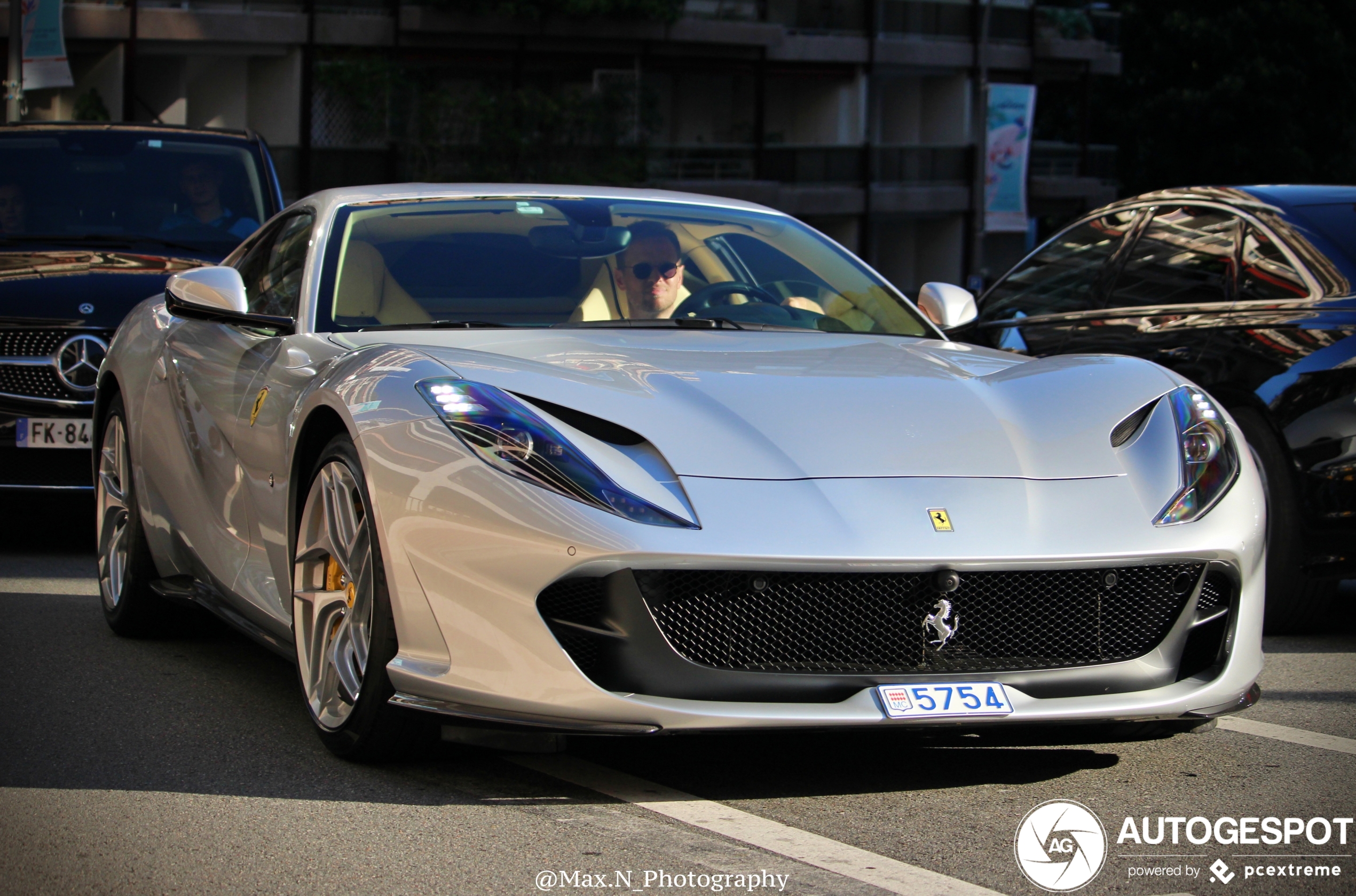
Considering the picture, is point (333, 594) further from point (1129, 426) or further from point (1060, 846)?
point (1129, 426)

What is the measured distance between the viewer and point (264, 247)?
581cm

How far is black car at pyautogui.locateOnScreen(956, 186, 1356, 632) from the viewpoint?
5934 millimetres

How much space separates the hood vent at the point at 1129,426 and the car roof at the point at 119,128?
678cm

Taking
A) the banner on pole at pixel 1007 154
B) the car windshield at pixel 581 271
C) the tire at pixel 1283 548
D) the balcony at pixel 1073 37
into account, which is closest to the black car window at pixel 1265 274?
the tire at pixel 1283 548

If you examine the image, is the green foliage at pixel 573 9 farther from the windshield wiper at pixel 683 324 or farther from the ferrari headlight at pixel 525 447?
the ferrari headlight at pixel 525 447

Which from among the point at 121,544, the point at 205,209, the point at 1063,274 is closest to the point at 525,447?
the point at 121,544

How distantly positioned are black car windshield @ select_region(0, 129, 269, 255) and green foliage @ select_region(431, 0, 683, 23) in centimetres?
2628

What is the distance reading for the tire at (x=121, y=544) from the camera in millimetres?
5727

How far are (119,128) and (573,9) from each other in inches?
1067

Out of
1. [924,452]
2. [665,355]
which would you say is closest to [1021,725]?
[924,452]

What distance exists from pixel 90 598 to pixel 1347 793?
4.55m

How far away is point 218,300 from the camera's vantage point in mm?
4906

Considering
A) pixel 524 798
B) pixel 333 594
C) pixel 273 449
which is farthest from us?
pixel 273 449

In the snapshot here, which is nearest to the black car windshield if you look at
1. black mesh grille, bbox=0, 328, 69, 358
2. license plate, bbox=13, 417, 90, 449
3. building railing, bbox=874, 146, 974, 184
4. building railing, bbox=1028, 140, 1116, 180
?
black mesh grille, bbox=0, 328, 69, 358
